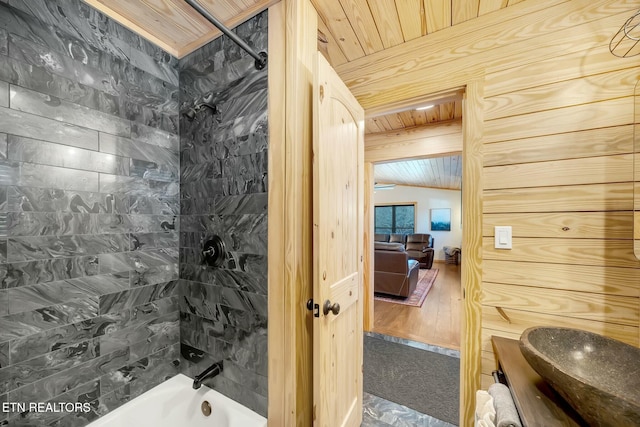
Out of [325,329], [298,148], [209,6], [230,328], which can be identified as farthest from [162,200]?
[325,329]

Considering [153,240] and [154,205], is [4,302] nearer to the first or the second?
[153,240]

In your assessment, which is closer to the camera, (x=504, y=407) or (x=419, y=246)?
Answer: (x=504, y=407)

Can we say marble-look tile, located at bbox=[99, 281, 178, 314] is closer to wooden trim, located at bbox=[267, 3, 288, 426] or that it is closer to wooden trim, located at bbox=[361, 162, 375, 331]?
wooden trim, located at bbox=[267, 3, 288, 426]

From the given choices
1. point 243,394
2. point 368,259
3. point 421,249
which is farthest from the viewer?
point 421,249

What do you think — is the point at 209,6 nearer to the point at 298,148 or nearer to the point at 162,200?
the point at 298,148

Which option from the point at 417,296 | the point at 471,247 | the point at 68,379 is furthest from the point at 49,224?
the point at 417,296

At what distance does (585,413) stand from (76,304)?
78.6 inches

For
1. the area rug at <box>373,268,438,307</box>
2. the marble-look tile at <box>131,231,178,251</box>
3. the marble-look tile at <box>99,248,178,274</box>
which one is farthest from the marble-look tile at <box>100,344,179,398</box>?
the area rug at <box>373,268,438,307</box>

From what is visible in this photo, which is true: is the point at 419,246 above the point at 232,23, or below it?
below

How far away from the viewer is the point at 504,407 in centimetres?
80

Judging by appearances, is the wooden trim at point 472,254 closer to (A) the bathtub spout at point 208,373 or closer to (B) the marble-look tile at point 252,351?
(B) the marble-look tile at point 252,351

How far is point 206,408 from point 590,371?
1839 mm

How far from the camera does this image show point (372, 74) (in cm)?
164

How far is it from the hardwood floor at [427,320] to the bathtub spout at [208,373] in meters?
2.14
